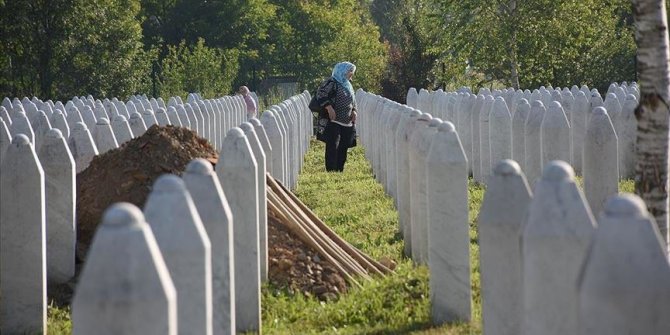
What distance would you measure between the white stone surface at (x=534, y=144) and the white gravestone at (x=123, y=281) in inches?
409

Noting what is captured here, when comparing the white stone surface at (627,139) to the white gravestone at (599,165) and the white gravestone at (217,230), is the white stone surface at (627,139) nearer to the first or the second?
the white gravestone at (599,165)

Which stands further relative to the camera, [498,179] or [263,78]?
[263,78]

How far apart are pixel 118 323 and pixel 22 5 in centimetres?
3571

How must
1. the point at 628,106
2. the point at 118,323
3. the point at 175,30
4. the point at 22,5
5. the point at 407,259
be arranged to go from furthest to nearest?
the point at 175,30, the point at 22,5, the point at 628,106, the point at 407,259, the point at 118,323

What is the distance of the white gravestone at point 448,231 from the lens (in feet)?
24.6

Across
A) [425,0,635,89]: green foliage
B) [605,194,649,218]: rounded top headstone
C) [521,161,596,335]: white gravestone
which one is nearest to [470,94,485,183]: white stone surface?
[521,161,596,335]: white gravestone

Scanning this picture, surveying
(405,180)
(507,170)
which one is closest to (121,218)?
(507,170)

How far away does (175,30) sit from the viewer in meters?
64.2

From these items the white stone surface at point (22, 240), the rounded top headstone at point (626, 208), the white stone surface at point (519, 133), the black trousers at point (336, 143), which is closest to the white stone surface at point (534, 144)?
the white stone surface at point (519, 133)

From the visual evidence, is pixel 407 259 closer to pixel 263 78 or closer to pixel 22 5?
pixel 22 5

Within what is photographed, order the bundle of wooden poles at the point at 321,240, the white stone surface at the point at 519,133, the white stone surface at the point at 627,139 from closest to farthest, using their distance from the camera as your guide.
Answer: the bundle of wooden poles at the point at 321,240, the white stone surface at the point at 519,133, the white stone surface at the point at 627,139

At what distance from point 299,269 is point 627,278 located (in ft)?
17.6

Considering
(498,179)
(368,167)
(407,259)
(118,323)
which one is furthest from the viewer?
(368,167)

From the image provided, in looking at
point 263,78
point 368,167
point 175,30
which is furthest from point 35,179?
point 263,78
